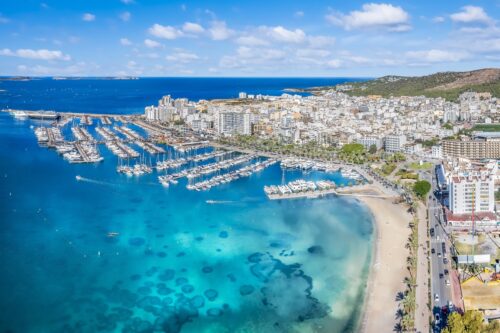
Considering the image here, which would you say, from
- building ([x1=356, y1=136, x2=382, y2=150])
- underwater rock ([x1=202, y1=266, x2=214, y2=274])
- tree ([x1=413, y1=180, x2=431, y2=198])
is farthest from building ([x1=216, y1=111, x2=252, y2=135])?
underwater rock ([x1=202, y1=266, x2=214, y2=274])

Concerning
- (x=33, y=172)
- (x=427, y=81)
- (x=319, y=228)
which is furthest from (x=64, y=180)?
(x=427, y=81)

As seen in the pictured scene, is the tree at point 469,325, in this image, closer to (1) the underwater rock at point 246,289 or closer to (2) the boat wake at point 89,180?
(1) the underwater rock at point 246,289

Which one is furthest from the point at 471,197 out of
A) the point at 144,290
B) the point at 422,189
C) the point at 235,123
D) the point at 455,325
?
the point at 235,123

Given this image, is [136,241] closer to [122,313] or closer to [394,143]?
[122,313]

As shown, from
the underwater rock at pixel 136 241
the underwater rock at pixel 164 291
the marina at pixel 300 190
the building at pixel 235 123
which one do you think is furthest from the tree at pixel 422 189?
the building at pixel 235 123

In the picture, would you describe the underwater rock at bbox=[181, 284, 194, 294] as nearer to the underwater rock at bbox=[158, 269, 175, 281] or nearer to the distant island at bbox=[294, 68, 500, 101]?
the underwater rock at bbox=[158, 269, 175, 281]

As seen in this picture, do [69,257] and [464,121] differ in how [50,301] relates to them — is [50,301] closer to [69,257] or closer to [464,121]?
[69,257]

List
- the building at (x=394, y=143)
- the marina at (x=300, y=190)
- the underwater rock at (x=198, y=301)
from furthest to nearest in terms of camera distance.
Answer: the building at (x=394, y=143) < the marina at (x=300, y=190) < the underwater rock at (x=198, y=301)
